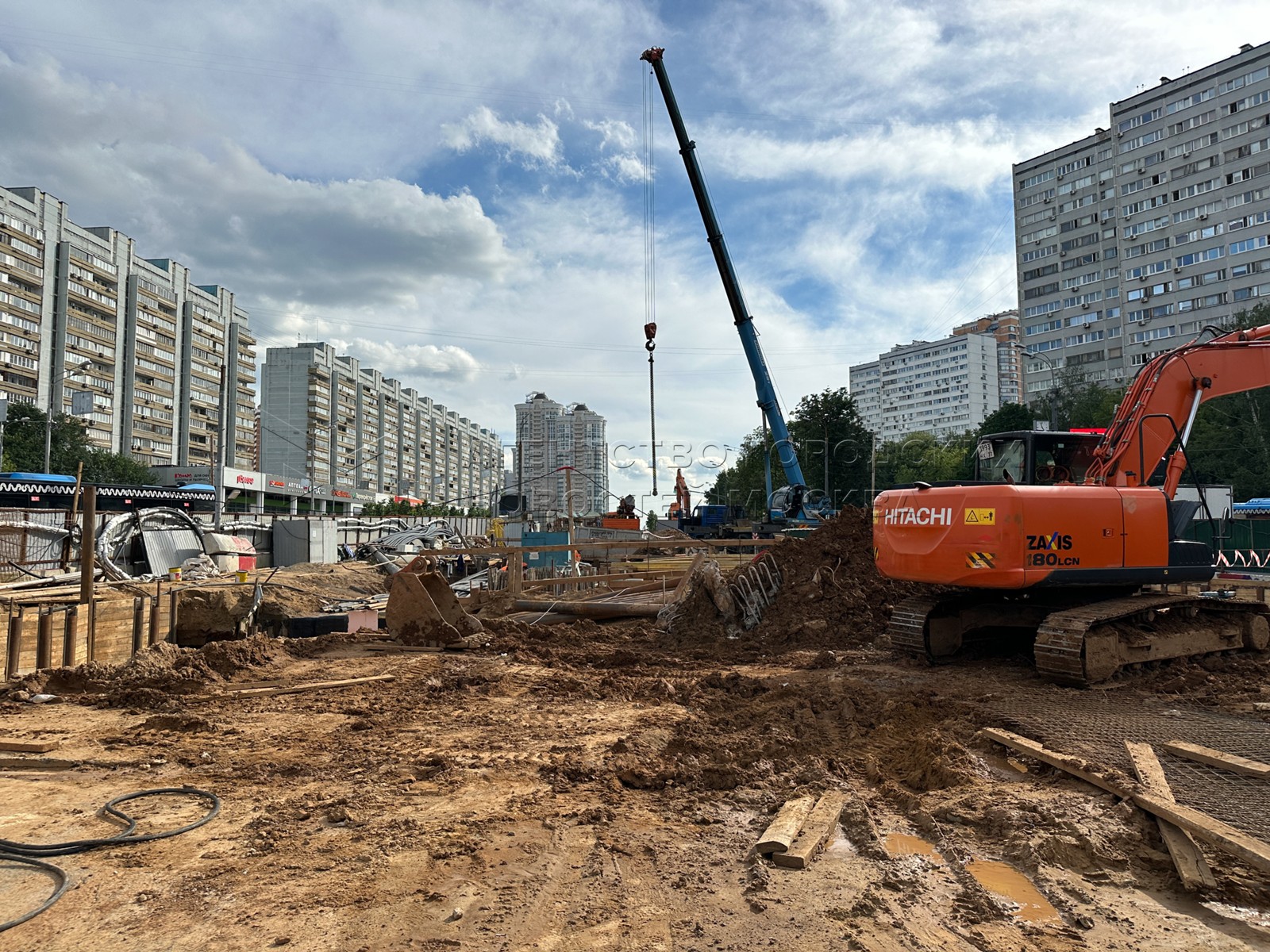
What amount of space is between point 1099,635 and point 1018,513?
133cm

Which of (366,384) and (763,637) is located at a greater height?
(366,384)

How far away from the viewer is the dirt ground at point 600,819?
3.46 meters

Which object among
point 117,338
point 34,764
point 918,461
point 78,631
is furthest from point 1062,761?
point 117,338

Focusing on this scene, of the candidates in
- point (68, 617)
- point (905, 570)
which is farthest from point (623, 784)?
point (68, 617)

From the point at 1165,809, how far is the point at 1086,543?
153 inches

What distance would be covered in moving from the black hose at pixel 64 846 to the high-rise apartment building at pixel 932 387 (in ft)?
367

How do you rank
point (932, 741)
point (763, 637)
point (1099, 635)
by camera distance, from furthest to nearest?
point (763, 637) → point (1099, 635) → point (932, 741)

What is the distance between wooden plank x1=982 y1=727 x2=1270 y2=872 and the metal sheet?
67.5ft

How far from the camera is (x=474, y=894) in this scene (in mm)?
3746

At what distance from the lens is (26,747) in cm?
617

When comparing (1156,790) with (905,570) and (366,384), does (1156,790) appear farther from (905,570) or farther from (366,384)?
(366,384)

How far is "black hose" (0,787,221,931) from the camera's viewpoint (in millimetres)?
3734

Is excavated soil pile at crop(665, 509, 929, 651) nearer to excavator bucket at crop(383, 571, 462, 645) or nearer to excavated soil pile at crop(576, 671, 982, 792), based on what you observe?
excavated soil pile at crop(576, 671, 982, 792)

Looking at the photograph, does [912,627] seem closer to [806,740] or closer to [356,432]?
[806,740]
